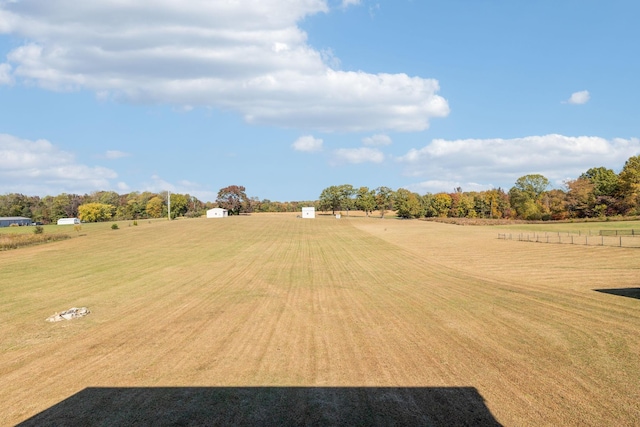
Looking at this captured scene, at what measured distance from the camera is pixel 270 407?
10406 mm

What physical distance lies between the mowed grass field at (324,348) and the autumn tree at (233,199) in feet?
476

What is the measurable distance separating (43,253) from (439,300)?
1935 inches

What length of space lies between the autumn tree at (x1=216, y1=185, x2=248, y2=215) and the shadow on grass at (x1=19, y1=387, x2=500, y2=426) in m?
171

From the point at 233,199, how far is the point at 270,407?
175349 millimetres

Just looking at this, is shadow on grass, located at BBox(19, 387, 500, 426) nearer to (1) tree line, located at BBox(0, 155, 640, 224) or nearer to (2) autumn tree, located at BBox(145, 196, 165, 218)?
(1) tree line, located at BBox(0, 155, 640, 224)

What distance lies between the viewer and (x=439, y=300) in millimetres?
24203

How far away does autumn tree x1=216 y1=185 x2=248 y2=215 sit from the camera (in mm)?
179500

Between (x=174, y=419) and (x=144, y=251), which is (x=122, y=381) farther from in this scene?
(x=144, y=251)

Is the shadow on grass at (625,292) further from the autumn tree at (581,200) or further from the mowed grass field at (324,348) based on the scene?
the autumn tree at (581,200)

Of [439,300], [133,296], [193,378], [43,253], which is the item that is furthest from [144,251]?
[193,378]

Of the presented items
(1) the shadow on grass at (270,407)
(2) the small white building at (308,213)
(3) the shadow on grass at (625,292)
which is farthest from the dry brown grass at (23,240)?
(2) the small white building at (308,213)

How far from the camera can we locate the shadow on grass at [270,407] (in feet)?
31.8

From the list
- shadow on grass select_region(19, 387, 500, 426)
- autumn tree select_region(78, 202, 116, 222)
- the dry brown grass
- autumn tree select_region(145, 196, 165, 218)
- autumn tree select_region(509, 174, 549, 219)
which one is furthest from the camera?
autumn tree select_region(145, 196, 165, 218)

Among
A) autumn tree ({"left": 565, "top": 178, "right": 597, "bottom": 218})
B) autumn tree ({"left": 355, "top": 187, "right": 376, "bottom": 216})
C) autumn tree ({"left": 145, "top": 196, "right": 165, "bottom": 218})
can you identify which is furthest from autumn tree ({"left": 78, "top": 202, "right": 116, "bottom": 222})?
autumn tree ({"left": 565, "top": 178, "right": 597, "bottom": 218})
